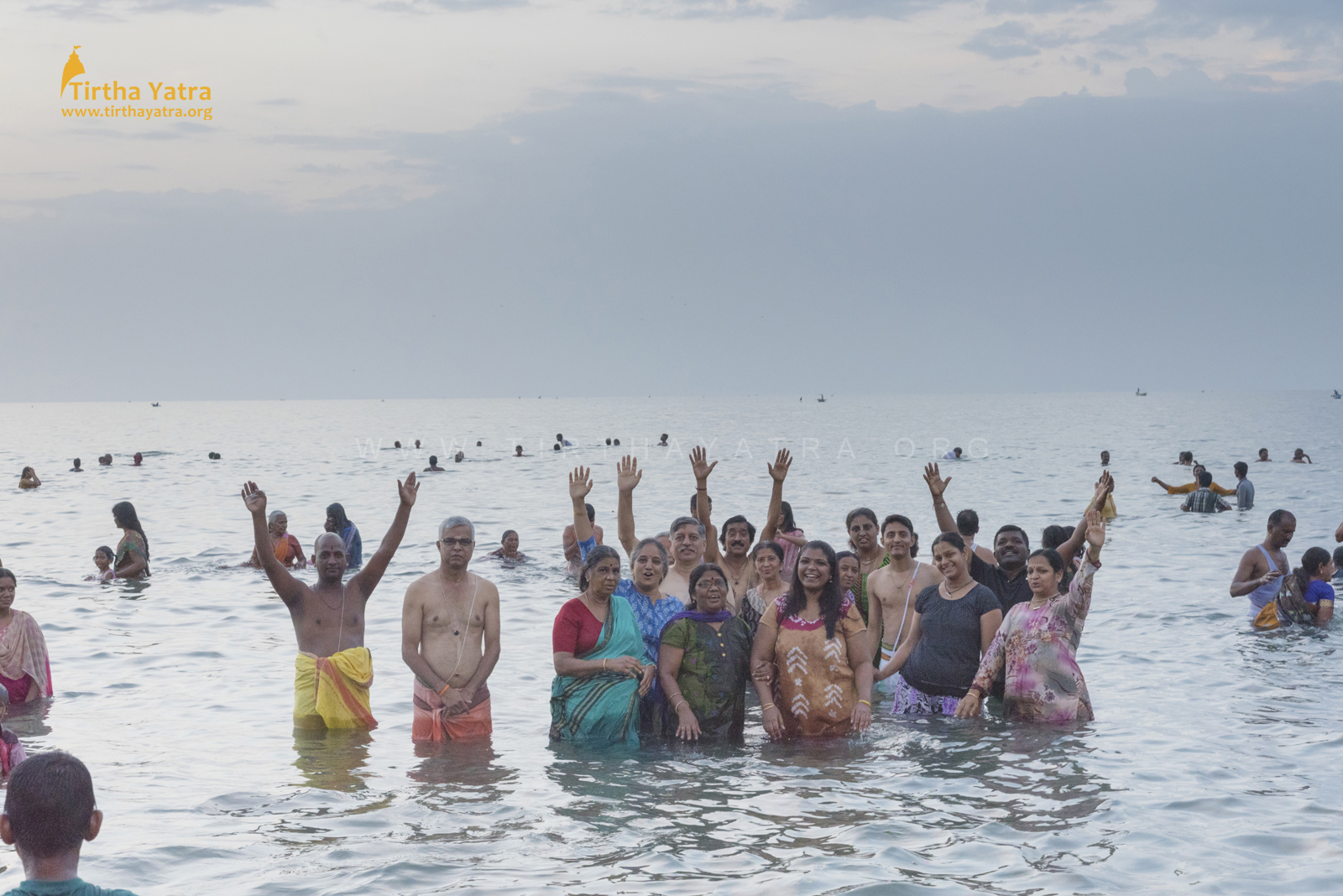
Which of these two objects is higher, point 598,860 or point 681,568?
point 681,568

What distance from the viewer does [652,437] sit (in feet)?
291

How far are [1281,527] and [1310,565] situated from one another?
0.51 metres

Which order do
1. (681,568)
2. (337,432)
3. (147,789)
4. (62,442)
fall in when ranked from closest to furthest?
(147,789) < (681,568) < (62,442) < (337,432)

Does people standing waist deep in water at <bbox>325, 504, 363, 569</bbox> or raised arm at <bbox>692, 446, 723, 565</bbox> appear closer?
raised arm at <bbox>692, 446, 723, 565</bbox>

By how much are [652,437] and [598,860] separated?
82296mm

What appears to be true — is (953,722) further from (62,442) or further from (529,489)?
(62,442)

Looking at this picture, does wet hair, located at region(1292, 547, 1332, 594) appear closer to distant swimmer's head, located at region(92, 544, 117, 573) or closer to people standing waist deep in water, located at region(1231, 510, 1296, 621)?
people standing waist deep in water, located at region(1231, 510, 1296, 621)

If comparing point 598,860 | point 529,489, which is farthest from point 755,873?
point 529,489

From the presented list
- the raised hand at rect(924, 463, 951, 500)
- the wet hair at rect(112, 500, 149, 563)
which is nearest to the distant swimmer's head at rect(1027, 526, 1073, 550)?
the raised hand at rect(924, 463, 951, 500)

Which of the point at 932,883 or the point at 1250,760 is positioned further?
the point at 1250,760

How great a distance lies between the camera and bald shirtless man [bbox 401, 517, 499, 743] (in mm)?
7801

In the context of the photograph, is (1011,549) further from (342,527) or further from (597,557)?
(342,527)

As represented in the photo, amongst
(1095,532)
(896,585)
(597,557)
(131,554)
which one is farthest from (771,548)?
(131,554)

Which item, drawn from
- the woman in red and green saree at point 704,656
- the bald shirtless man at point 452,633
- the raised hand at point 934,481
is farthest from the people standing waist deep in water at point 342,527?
the woman in red and green saree at point 704,656
